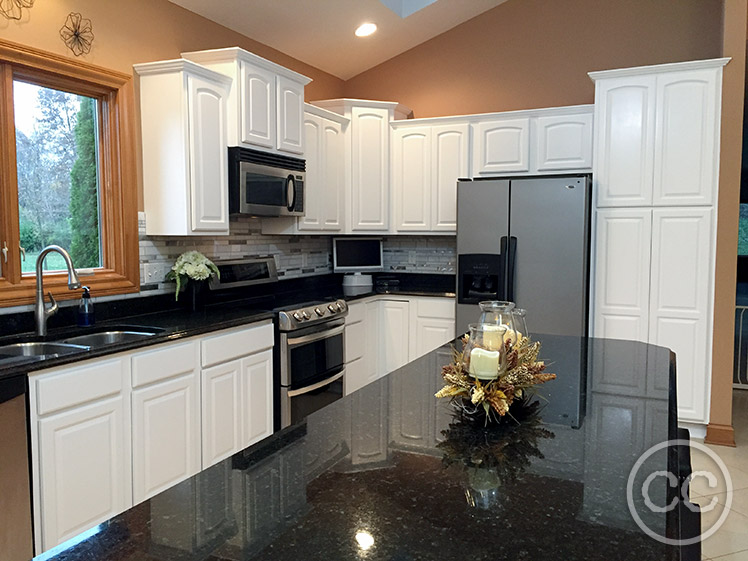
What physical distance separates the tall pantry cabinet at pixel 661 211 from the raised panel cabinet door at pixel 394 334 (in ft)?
4.91

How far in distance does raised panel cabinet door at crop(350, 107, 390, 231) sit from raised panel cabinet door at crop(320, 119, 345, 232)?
12 cm

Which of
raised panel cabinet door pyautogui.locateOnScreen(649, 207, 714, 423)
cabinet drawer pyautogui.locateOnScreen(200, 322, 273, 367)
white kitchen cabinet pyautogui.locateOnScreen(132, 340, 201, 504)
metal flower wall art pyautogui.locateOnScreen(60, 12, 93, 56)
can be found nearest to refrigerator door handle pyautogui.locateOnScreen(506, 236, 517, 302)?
raised panel cabinet door pyautogui.locateOnScreen(649, 207, 714, 423)

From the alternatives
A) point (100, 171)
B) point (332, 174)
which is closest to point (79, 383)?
point (100, 171)

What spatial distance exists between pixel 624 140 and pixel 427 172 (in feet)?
5.05

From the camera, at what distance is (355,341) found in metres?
4.51

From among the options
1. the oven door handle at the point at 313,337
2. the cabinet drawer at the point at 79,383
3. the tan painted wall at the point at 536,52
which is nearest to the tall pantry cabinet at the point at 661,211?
the tan painted wall at the point at 536,52

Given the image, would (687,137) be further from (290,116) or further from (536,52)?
(290,116)

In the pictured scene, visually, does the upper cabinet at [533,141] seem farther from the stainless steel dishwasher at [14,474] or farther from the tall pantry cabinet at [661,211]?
the stainless steel dishwasher at [14,474]

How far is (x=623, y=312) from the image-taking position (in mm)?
4105

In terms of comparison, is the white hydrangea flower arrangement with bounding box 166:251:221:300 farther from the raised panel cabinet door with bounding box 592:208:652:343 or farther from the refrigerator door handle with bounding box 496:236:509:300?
the raised panel cabinet door with bounding box 592:208:652:343

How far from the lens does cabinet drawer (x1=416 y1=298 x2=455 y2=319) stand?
185 inches

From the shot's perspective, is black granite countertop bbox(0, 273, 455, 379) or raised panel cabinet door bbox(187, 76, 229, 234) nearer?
black granite countertop bbox(0, 273, 455, 379)

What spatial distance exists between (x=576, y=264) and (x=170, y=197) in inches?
105

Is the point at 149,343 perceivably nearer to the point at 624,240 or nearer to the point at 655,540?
the point at 655,540
